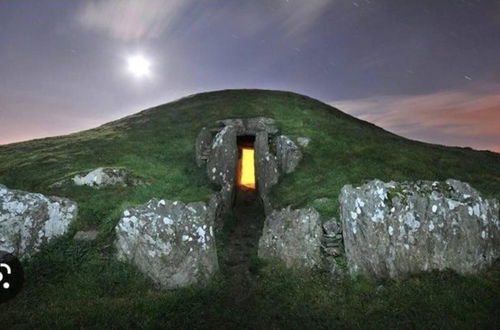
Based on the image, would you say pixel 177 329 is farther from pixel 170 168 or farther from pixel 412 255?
pixel 170 168

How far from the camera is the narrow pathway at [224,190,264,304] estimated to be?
693 inches

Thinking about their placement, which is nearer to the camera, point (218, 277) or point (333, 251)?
point (218, 277)

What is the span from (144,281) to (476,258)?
55.4 ft

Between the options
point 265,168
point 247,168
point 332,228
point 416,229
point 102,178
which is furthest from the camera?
point 247,168

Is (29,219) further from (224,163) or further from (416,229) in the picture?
(416,229)

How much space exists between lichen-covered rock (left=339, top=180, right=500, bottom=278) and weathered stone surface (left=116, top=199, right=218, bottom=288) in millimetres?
7695

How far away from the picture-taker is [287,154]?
94.2 ft

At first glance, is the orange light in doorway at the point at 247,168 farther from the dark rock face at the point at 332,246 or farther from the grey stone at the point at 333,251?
the grey stone at the point at 333,251

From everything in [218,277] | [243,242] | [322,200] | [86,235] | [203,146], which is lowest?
[218,277]

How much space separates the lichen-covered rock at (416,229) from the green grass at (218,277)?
0.91 meters

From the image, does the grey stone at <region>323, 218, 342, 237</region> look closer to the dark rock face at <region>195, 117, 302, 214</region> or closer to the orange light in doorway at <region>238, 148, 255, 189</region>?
the dark rock face at <region>195, 117, 302, 214</region>

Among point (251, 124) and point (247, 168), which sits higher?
point (251, 124)

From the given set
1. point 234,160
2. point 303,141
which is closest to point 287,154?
point 303,141

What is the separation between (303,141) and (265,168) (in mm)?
5214
